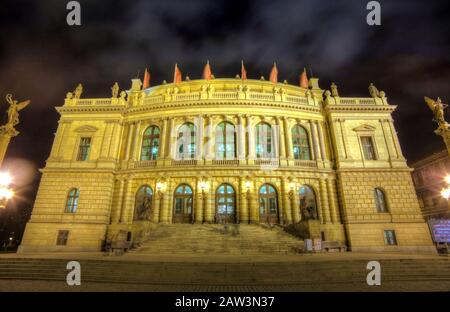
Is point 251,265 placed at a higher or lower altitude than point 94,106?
lower

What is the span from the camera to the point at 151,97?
25.2 m

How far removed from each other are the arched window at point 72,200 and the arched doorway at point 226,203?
42.5 feet

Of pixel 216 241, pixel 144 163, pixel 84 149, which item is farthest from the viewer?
pixel 84 149

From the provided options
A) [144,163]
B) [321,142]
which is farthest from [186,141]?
[321,142]

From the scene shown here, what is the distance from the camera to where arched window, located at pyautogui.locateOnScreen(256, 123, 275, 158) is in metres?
22.6

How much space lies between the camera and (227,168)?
20.9 metres

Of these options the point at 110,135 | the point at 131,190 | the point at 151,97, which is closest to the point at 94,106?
the point at 110,135

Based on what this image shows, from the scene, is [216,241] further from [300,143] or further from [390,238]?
[390,238]

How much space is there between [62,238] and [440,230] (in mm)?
32004

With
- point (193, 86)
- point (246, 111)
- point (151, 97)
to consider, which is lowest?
point (246, 111)

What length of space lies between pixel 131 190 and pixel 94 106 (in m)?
10.2

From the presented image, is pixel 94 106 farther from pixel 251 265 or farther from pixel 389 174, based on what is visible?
pixel 389 174

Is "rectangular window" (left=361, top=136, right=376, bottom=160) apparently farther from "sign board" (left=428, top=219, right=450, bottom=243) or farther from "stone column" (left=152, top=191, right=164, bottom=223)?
"stone column" (left=152, top=191, right=164, bottom=223)

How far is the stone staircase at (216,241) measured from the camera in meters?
14.5
